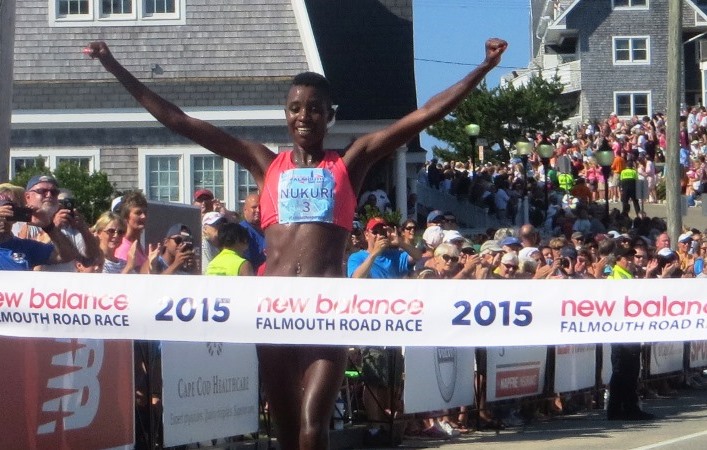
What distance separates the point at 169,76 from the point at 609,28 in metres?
50.8

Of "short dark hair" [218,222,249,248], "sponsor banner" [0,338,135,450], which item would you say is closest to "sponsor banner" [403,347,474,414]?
"short dark hair" [218,222,249,248]

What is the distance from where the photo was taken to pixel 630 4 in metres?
70.9

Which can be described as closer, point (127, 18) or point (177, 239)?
point (177, 239)

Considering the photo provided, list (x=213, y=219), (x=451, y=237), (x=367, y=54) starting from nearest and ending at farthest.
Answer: (x=213, y=219), (x=451, y=237), (x=367, y=54)

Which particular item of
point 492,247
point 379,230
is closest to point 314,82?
point 379,230

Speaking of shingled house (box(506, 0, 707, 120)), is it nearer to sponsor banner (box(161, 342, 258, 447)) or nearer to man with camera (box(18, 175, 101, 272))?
sponsor banner (box(161, 342, 258, 447))

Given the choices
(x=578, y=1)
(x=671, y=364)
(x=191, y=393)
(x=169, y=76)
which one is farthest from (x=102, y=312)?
(x=578, y=1)

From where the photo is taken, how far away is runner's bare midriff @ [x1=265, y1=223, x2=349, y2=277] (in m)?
6.07

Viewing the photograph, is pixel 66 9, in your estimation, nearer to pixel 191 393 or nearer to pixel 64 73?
pixel 64 73

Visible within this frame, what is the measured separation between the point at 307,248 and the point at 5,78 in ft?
22.1

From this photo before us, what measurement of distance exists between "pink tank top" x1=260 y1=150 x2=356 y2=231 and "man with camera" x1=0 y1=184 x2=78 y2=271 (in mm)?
2208

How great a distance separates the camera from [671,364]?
18500 mm

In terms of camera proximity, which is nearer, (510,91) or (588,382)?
(588,382)

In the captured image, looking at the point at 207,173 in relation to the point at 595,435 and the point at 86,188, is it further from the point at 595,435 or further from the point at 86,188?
the point at 595,435
